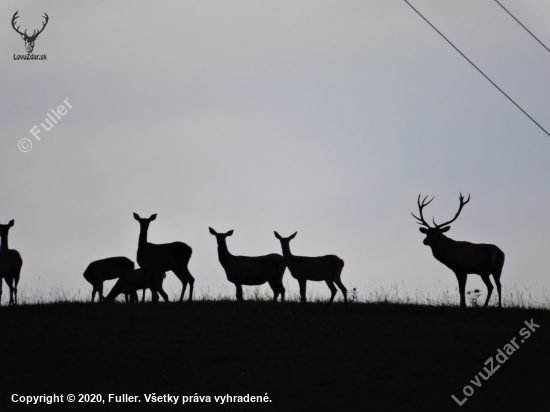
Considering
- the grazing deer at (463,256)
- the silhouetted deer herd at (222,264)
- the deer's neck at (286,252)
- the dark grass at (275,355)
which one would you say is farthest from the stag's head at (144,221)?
the grazing deer at (463,256)

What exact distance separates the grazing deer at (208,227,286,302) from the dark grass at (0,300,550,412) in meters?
1.53

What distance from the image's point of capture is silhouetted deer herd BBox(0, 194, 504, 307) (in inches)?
766

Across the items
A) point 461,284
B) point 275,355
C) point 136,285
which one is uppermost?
point 136,285

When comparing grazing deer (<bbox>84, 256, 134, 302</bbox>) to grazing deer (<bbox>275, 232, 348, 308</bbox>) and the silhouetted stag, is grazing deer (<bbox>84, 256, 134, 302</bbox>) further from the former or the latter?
grazing deer (<bbox>275, 232, 348, 308</bbox>)

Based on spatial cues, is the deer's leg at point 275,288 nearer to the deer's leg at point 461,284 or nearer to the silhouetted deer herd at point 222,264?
the silhouetted deer herd at point 222,264

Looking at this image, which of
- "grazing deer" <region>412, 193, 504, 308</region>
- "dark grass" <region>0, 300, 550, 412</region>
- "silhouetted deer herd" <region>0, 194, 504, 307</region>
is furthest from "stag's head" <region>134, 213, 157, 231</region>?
"grazing deer" <region>412, 193, 504, 308</region>

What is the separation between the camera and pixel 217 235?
19906 mm

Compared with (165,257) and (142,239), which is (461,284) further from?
(142,239)

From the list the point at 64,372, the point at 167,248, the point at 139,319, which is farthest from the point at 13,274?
the point at 64,372

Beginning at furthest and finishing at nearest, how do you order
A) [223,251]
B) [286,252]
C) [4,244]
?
1. [4,244]
2. [223,251]
3. [286,252]

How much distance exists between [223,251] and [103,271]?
10.5ft

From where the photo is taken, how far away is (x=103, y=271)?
817 inches

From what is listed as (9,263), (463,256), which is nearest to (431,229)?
(463,256)

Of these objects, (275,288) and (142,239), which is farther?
(142,239)
